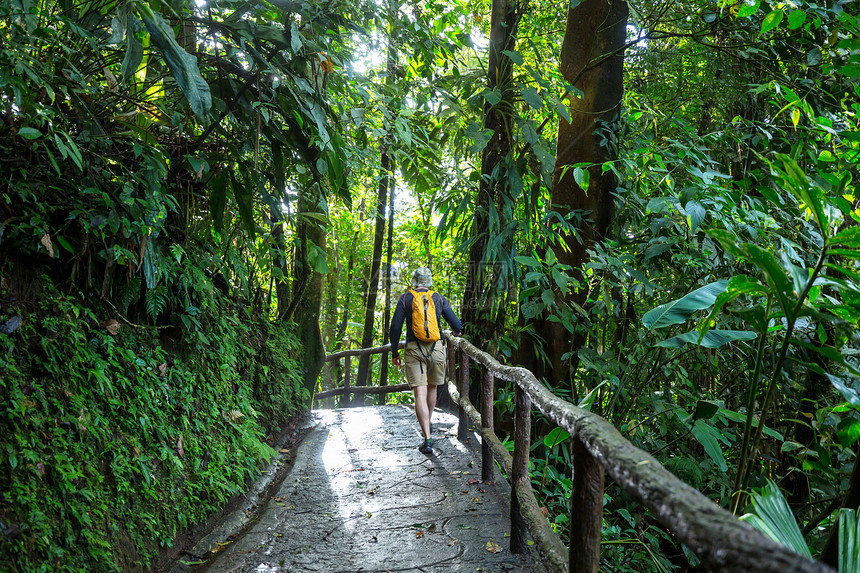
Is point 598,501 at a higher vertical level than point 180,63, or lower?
lower

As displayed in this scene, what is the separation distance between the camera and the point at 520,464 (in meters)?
3.49

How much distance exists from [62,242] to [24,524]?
1.58 m

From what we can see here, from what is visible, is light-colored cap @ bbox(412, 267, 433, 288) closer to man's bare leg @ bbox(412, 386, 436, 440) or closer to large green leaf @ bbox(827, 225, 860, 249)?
man's bare leg @ bbox(412, 386, 436, 440)

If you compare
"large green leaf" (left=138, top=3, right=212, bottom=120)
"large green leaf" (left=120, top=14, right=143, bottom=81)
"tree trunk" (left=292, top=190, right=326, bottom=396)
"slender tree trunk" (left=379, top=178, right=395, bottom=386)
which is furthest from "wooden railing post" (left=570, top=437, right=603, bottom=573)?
"slender tree trunk" (left=379, top=178, right=395, bottom=386)

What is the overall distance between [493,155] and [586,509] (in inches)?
205

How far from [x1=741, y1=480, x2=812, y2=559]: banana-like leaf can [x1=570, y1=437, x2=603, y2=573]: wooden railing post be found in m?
0.54

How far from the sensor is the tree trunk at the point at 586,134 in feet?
19.9

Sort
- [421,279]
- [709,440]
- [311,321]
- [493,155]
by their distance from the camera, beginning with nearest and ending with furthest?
[709,440] < [421,279] < [493,155] < [311,321]

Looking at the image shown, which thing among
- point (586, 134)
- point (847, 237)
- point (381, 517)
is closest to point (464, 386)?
point (381, 517)

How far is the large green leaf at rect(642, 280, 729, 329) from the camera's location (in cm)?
258

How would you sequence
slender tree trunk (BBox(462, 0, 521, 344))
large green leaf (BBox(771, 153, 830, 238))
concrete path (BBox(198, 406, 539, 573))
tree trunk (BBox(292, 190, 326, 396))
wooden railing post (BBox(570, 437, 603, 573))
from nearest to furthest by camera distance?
large green leaf (BBox(771, 153, 830, 238)) → wooden railing post (BBox(570, 437, 603, 573)) → concrete path (BBox(198, 406, 539, 573)) → slender tree trunk (BBox(462, 0, 521, 344)) → tree trunk (BBox(292, 190, 326, 396))

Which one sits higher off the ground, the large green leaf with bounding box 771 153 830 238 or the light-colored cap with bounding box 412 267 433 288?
the large green leaf with bounding box 771 153 830 238

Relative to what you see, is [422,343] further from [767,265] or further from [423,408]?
[767,265]

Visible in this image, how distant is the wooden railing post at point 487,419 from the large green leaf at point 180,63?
8.98 ft
